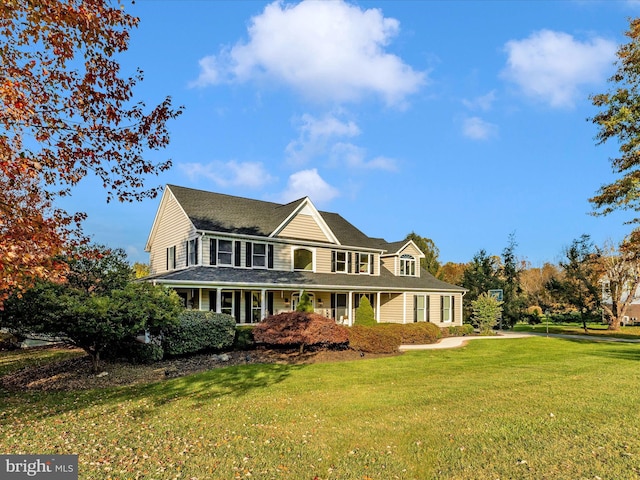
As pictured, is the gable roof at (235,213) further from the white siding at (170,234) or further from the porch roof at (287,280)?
the porch roof at (287,280)

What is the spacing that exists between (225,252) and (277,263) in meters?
3.48

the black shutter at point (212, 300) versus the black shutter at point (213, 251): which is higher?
the black shutter at point (213, 251)

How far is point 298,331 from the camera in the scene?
16.5 metres

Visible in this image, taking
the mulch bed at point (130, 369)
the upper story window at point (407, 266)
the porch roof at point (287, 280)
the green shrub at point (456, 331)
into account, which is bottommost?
the green shrub at point (456, 331)

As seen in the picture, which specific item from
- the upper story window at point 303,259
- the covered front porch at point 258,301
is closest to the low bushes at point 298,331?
the covered front porch at point 258,301

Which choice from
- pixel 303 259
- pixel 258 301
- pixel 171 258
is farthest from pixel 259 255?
pixel 171 258

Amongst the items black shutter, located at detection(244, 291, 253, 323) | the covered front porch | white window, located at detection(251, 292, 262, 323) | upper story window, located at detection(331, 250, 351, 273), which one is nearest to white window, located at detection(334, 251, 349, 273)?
upper story window, located at detection(331, 250, 351, 273)

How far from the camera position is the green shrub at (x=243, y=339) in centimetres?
1772

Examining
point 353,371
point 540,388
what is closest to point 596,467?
point 540,388

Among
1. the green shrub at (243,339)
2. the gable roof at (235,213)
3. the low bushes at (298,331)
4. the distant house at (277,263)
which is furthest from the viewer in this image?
the gable roof at (235,213)

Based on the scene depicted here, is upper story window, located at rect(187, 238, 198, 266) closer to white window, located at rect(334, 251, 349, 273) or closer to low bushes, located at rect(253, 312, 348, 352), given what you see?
low bushes, located at rect(253, 312, 348, 352)

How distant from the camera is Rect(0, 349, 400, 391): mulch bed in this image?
1157cm

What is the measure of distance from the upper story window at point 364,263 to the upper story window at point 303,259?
13.5 feet

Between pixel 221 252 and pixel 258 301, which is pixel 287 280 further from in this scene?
pixel 221 252
